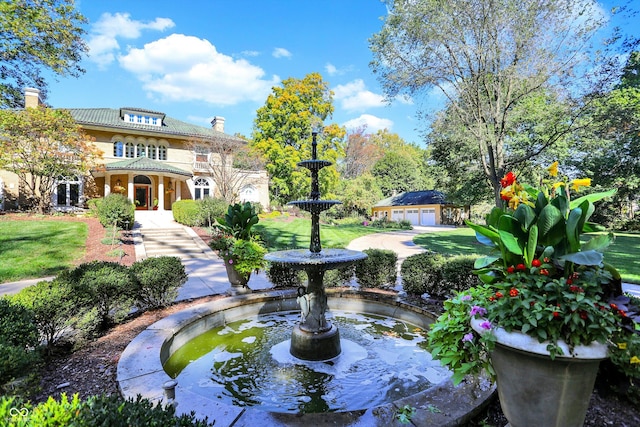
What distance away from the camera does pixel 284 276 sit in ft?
22.3

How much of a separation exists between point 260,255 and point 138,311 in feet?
7.53

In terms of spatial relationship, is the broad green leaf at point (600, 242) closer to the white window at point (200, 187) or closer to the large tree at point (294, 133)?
the large tree at point (294, 133)

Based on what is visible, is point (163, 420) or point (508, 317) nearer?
point (163, 420)

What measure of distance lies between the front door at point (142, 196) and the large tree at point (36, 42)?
1253 centimetres

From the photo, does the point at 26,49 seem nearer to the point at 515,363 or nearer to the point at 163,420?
the point at 163,420

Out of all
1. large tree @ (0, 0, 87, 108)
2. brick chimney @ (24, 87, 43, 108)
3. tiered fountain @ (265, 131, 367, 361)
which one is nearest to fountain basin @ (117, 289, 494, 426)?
tiered fountain @ (265, 131, 367, 361)

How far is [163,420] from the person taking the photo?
1479mm

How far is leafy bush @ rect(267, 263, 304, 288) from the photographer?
6766 millimetres

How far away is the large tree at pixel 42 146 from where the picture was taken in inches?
587

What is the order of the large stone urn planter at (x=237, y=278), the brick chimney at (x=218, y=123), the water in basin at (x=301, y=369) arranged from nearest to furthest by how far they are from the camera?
1. the water in basin at (x=301, y=369)
2. the large stone urn planter at (x=237, y=278)
3. the brick chimney at (x=218, y=123)

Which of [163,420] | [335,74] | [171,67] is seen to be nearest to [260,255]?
[163,420]

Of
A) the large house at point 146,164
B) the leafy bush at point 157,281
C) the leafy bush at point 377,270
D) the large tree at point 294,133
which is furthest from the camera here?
the large tree at point 294,133

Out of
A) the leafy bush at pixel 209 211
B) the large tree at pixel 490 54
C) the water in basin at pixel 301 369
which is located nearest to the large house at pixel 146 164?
the leafy bush at pixel 209 211

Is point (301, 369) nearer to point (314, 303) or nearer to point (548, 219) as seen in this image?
point (314, 303)
